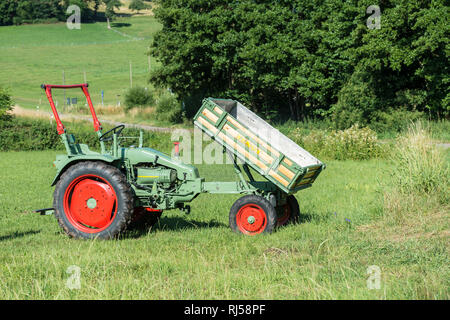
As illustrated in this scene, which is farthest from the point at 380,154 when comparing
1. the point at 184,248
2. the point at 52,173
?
the point at 184,248

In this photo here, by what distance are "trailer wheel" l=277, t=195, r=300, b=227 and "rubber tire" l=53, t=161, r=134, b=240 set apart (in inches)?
103

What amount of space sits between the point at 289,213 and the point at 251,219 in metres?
1.22

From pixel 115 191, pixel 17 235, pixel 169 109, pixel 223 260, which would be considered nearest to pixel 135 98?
pixel 169 109

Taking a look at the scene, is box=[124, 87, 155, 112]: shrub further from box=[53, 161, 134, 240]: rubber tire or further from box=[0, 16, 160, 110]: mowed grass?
box=[53, 161, 134, 240]: rubber tire

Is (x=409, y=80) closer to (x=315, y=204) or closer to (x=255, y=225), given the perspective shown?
(x=315, y=204)

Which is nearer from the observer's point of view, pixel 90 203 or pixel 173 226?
pixel 90 203

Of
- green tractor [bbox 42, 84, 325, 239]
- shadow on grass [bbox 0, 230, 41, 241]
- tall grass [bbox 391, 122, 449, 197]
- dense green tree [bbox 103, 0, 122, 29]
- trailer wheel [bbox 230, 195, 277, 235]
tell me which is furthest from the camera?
dense green tree [bbox 103, 0, 122, 29]

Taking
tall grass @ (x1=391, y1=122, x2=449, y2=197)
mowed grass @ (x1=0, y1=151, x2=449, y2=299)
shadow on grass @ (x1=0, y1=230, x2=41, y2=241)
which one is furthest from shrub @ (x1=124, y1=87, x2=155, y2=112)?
shadow on grass @ (x1=0, y1=230, x2=41, y2=241)

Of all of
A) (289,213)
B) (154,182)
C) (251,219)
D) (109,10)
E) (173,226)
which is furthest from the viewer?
(109,10)

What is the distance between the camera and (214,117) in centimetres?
872

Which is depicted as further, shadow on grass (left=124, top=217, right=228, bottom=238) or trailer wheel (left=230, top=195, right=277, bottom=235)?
shadow on grass (left=124, top=217, right=228, bottom=238)

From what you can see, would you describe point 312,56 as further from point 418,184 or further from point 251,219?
point 251,219

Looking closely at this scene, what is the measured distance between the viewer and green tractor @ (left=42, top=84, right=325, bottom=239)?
8250 millimetres

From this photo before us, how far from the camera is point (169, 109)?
4641cm
